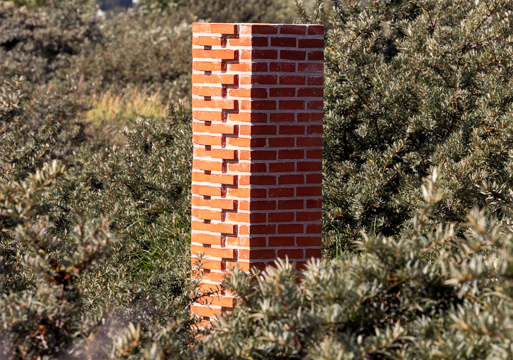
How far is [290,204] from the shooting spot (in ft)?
11.9

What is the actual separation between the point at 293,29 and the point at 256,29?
250 mm

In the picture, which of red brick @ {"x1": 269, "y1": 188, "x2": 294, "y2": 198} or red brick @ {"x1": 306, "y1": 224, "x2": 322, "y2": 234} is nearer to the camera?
red brick @ {"x1": 269, "y1": 188, "x2": 294, "y2": 198}

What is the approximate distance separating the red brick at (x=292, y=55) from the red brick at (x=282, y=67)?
39mm

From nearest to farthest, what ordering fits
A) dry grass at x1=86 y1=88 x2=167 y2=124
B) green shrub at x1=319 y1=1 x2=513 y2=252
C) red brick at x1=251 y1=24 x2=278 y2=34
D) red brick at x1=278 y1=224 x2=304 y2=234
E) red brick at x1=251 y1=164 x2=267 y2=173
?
red brick at x1=251 y1=24 x2=278 y2=34
red brick at x1=251 y1=164 x2=267 y2=173
red brick at x1=278 y1=224 x2=304 y2=234
green shrub at x1=319 y1=1 x2=513 y2=252
dry grass at x1=86 y1=88 x2=167 y2=124

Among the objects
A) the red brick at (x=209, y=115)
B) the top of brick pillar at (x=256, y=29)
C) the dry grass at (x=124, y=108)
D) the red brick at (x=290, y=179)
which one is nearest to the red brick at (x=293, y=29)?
the top of brick pillar at (x=256, y=29)

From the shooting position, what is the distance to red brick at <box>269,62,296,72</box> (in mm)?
3500

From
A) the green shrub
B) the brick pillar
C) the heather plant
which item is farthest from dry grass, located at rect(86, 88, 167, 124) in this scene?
the heather plant

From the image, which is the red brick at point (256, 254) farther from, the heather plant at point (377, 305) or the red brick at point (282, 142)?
the heather plant at point (377, 305)

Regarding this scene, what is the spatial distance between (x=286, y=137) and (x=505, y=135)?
6.94ft

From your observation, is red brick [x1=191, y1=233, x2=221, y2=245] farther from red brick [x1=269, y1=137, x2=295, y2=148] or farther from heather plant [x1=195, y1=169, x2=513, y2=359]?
heather plant [x1=195, y1=169, x2=513, y2=359]

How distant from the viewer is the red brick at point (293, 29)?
348cm

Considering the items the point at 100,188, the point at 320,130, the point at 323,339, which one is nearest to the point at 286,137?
the point at 320,130

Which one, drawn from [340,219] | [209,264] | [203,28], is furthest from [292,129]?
[340,219]

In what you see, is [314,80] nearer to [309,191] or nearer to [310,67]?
Answer: [310,67]
